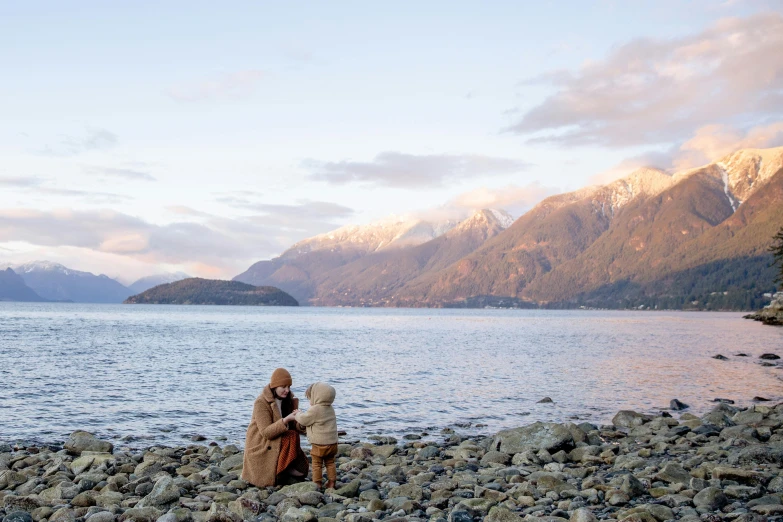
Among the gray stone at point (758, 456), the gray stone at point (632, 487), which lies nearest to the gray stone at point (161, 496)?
the gray stone at point (632, 487)

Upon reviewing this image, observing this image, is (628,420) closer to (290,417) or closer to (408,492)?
(408,492)

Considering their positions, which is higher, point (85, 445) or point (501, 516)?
point (501, 516)

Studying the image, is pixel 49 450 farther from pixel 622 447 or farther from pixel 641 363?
pixel 641 363

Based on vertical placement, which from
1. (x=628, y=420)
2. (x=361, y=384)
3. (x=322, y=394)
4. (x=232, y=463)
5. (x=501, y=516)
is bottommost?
(x=361, y=384)

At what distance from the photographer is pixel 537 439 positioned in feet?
62.3

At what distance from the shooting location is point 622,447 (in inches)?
768

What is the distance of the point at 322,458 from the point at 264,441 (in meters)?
1.24

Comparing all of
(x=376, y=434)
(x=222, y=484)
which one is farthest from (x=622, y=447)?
(x=222, y=484)

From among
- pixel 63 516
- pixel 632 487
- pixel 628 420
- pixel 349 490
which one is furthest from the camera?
pixel 628 420

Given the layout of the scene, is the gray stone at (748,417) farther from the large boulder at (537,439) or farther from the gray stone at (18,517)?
the gray stone at (18,517)

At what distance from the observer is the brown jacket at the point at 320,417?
13375 millimetres

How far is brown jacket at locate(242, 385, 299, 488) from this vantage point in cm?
1352

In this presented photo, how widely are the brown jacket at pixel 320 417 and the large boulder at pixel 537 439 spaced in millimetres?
7175

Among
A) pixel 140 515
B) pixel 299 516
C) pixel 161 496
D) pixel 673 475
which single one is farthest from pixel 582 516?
pixel 161 496
